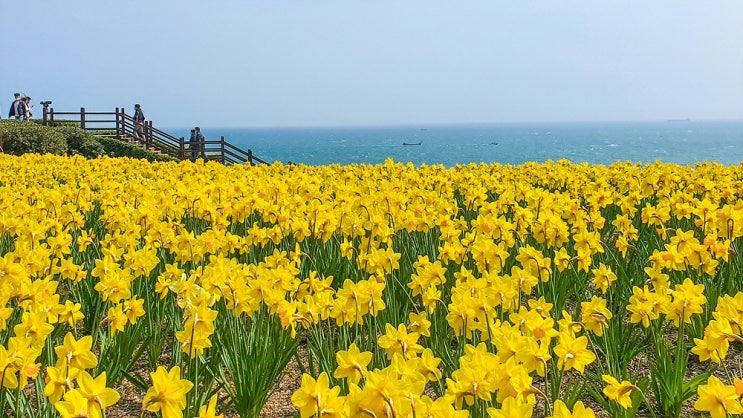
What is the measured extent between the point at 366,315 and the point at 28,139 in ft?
66.0

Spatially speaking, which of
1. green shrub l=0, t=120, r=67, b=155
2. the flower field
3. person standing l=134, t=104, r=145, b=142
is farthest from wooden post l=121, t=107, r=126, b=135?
the flower field

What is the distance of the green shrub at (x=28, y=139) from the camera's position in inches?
790

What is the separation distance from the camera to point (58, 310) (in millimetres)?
2621

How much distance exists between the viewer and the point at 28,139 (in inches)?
794

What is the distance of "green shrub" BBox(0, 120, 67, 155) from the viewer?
2008 cm

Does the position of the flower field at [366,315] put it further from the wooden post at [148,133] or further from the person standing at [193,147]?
the wooden post at [148,133]

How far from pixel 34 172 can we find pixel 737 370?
9.58 metres

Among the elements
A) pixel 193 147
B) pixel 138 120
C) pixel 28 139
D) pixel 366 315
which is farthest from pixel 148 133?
pixel 366 315

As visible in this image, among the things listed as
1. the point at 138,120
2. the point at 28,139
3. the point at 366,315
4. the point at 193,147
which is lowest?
the point at 366,315

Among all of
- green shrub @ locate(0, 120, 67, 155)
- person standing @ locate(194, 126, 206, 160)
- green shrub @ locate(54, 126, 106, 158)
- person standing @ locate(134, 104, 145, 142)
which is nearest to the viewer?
green shrub @ locate(0, 120, 67, 155)

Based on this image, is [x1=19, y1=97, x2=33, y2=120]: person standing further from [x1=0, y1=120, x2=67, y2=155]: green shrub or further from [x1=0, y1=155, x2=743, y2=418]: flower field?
[x1=0, y1=155, x2=743, y2=418]: flower field

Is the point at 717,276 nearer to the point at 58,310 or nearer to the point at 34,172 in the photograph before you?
the point at 58,310

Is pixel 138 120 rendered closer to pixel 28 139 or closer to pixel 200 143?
pixel 200 143

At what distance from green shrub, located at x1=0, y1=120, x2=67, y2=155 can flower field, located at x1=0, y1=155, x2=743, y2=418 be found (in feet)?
52.3
